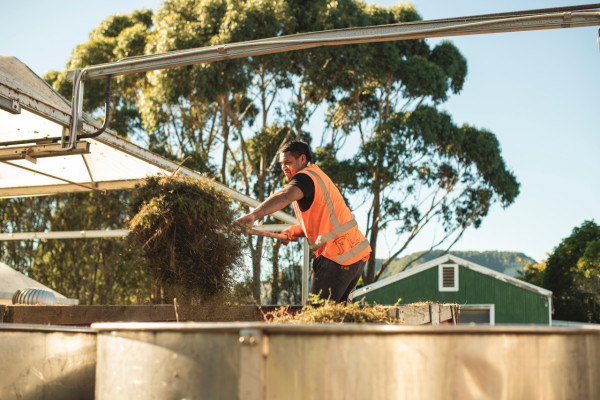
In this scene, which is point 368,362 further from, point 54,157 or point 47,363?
point 54,157

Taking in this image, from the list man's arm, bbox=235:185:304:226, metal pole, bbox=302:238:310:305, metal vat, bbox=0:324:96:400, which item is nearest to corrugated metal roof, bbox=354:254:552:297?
metal pole, bbox=302:238:310:305

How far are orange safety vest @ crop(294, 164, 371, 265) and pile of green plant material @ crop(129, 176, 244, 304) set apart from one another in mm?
517

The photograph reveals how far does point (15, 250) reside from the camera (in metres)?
23.5

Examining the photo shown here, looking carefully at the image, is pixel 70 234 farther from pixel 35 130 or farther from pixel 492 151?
pixel 492 151

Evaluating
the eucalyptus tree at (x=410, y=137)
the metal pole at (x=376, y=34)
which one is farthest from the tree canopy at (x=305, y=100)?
the metal pole at (x=376, y=34)

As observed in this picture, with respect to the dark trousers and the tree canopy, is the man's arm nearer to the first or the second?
the dark trousers

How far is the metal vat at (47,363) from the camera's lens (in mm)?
2553

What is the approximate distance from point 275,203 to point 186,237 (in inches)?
29.5

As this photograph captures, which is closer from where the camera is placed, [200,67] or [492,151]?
[200,67]

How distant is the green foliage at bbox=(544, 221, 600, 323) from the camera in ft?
100.0

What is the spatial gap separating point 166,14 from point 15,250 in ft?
34.7

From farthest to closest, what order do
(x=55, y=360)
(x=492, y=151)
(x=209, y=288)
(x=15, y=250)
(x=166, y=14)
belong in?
(x=492, y=151) < (x=15, y=250) < (x=166, y=14) < (x=209, y=288) < (x=55, y=360)

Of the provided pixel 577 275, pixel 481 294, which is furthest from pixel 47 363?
pixel 577 275

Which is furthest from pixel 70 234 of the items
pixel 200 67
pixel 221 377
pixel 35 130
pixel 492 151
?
pixel 492 151
